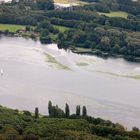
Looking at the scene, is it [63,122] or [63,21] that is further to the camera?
[63,21]

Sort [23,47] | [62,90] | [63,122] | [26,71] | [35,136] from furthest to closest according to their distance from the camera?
[23,47]
[26,71]
[62,90]
[63,122]
[35,136]

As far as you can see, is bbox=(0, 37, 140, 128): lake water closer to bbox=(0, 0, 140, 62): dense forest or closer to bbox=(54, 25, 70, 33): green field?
bbox=(0, 0, 140, 62): dense forest

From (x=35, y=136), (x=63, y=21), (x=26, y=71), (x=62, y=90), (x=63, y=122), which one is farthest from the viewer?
(x=63, y=21)

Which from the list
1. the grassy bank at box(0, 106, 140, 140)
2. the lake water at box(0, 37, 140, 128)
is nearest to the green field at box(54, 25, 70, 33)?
A: the lake water at box(0, 37, 140, 128)

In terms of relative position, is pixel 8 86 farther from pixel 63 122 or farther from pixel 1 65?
pixel 63 122

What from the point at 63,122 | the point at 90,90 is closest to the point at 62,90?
the point at 90,90

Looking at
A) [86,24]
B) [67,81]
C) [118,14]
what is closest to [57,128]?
[67,81]

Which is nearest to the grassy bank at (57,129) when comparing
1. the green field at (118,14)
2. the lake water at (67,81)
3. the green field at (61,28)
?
the lake water at (67,81)

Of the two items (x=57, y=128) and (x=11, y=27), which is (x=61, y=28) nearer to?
(x=11, y=27)
